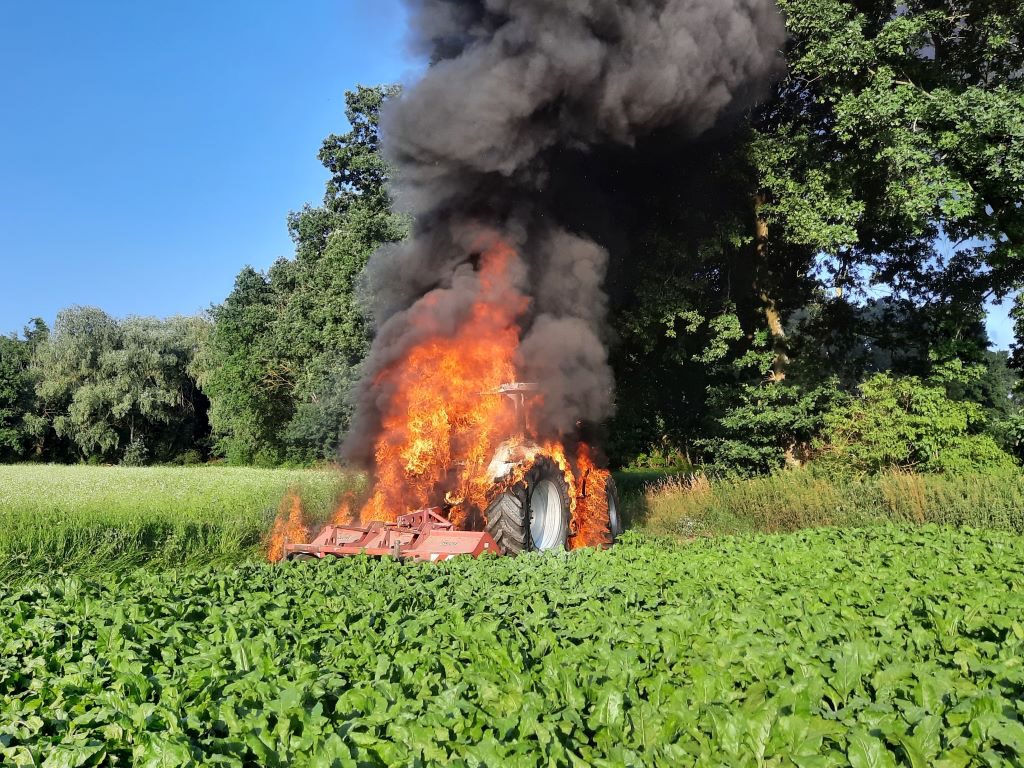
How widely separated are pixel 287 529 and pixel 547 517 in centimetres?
396

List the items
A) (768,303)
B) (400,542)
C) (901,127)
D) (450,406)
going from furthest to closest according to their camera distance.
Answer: (768,303), (901,127), (450,406), (400,542)

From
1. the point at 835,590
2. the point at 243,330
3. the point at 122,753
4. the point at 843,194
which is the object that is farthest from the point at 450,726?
the point at 243,330

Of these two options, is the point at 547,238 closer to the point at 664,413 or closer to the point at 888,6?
the point at 888,6

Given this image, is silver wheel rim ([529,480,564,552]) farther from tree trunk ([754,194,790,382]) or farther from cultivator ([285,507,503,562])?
tree trunk ([754,194,790,382])

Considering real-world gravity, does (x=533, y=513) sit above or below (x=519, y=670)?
above

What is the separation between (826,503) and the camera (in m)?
14.2

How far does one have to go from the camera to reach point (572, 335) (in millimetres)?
12844

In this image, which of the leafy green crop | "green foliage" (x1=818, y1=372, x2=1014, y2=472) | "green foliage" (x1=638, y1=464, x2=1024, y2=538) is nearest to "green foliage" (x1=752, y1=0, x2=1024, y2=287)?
"green foliage" (x1=818, y1=372, x2=1014, y2=472)

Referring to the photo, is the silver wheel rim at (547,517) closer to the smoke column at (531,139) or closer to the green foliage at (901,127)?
the smoke column at (531,139)

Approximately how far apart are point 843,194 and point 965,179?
2.08 metres

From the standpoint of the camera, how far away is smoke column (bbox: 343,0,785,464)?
11961 millimetres

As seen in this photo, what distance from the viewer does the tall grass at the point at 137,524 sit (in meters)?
9.30

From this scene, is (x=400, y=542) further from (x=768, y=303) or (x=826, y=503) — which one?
(x=768, y=303)

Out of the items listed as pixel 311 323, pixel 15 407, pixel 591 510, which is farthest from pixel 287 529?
pixel 15 407
